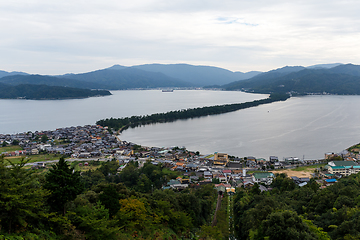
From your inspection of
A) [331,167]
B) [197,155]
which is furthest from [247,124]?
[331,167]

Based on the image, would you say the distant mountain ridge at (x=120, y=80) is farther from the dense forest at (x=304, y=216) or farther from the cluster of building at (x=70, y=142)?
the dense forest at (x=304, y=216)

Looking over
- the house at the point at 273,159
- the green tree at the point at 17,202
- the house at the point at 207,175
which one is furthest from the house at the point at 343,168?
the green tree at the point at 17,202

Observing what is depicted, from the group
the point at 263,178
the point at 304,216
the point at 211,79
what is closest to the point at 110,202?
the point at 304,216

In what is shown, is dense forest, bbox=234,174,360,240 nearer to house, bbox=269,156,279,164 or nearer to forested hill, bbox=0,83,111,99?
house, bbox=269,156,279,164

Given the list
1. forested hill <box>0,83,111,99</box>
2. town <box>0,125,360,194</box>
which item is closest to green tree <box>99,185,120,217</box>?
town <box>0,125,360,194</box>

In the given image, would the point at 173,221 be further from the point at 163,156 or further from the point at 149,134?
the point at 149,134

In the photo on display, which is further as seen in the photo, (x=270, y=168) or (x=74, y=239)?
(x=270, y=168)
